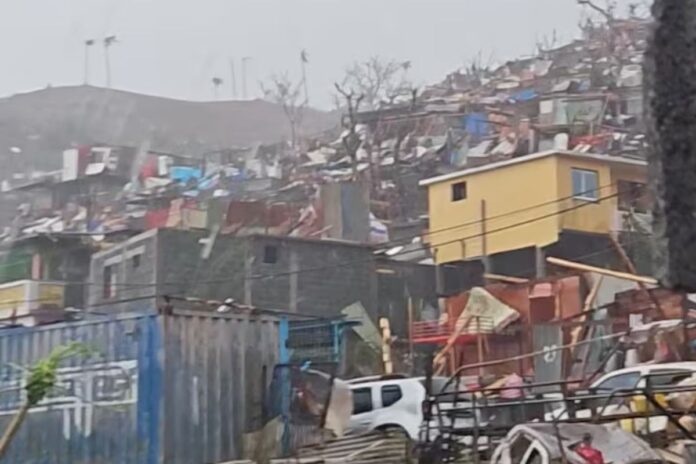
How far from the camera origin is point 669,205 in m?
3.92

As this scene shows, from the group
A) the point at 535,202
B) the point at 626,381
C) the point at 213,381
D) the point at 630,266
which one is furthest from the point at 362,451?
the point at 535,202

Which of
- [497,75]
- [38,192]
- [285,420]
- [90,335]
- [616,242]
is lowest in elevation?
[285,420]

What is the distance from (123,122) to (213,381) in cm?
6436

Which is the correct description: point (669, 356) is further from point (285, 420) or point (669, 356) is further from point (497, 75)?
point (497, 75)

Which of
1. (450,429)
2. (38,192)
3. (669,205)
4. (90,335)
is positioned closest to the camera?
(669,205)

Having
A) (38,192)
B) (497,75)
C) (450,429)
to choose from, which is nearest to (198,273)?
(450,429)

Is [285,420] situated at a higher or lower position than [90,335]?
lower

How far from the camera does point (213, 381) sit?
16688 millimetres

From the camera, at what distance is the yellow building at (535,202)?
3438 centimetres

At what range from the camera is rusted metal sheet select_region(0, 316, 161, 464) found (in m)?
16.1

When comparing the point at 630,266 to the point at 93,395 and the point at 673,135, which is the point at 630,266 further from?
the point at 673,135

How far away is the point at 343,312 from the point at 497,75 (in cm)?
3974

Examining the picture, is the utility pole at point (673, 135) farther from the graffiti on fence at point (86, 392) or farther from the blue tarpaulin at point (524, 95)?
the blue tarpaulin at point (524, 95)

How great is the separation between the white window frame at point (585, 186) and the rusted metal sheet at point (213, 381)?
729 inches
